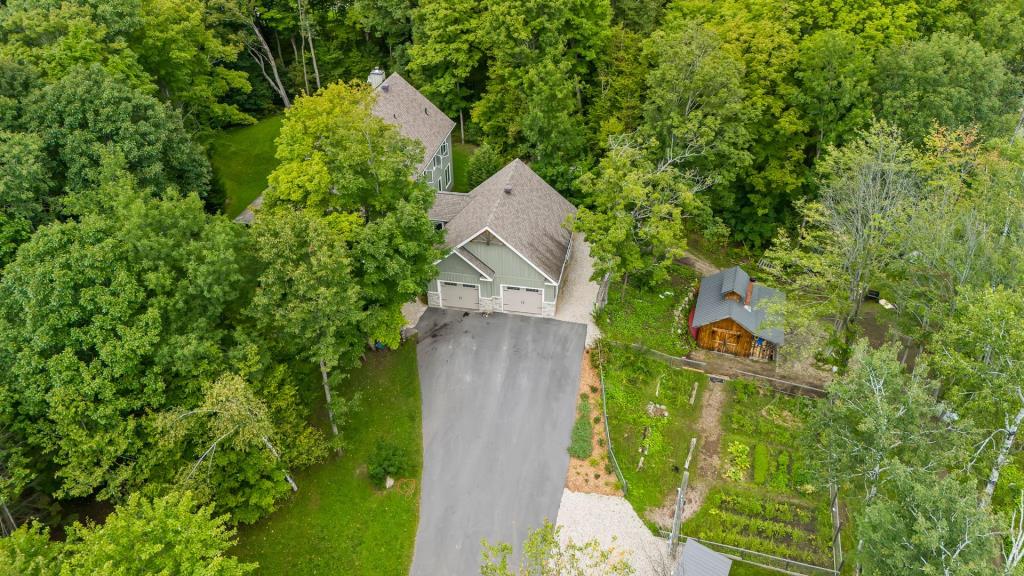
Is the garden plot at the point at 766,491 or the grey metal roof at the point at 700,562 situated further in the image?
the garden plot at the point at 766,491

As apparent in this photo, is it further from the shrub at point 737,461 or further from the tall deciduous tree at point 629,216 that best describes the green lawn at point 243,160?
the shrub at point 737,461

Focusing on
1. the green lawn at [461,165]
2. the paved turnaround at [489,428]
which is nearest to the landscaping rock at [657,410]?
the paved turnaround at [489,428]

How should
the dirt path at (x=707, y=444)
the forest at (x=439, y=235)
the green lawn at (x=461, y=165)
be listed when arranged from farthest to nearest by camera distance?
the green lawn at (x=461, y=165), the dirt path at (x=707, y=444), the forest at (x=439, y=235)

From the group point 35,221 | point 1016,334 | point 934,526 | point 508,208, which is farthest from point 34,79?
point 1016,334

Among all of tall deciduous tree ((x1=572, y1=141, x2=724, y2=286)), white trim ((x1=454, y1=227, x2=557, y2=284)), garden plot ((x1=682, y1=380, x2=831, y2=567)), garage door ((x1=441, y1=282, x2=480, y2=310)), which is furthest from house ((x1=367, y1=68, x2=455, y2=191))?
garden plot ((x1=682, y1=380, x2=831, y2=567))

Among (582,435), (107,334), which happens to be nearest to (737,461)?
(582,435)

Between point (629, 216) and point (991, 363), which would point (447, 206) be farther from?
point (991, 363)

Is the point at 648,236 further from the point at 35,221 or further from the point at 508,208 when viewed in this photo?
the point at 35,221
